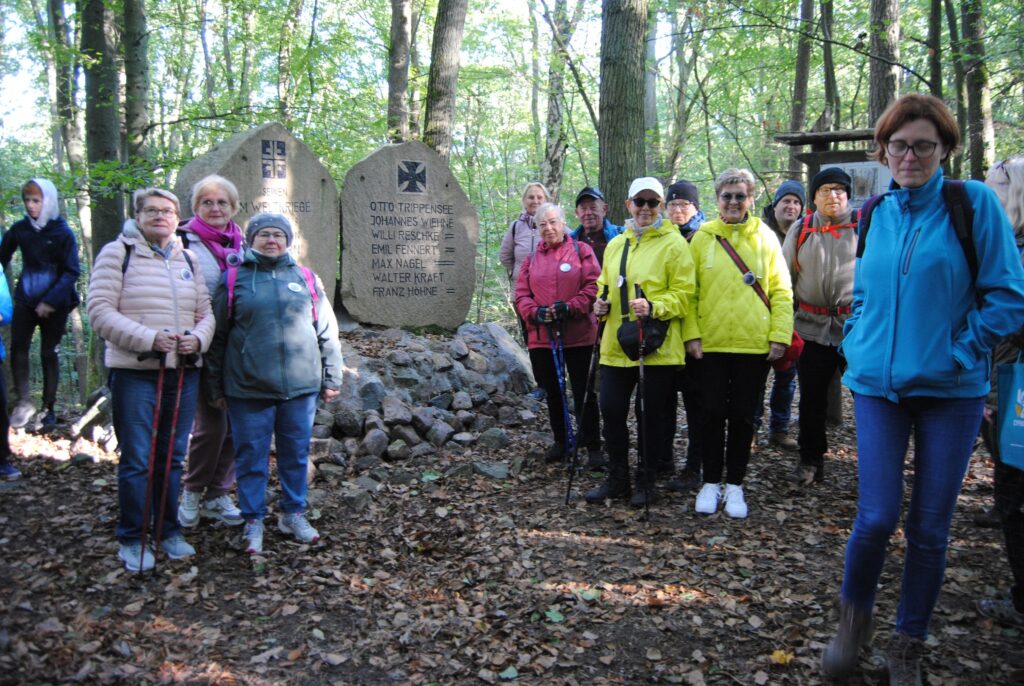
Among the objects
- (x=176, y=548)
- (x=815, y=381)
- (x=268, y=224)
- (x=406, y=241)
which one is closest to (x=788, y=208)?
(x=815, y=381)

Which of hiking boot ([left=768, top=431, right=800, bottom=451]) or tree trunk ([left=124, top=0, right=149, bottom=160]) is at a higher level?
A: tree trunk ([left=124, top=0, right=149, bottom=160])

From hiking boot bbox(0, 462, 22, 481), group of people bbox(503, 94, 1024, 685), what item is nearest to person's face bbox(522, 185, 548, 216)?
group of people bbox(503, 94, 1024, 685)

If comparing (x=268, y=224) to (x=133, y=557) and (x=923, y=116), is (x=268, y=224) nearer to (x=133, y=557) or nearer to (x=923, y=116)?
(x=133, y=557)

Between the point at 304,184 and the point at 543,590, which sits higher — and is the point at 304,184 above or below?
above

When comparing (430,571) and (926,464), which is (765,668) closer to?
(926,464)

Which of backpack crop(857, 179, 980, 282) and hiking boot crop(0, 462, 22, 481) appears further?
hiking boot crop(0, 462, 22, 481)

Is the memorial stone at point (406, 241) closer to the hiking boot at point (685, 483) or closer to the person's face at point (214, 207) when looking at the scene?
the person's face at point (214, 207)

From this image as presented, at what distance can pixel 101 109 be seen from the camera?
7703 millimetres

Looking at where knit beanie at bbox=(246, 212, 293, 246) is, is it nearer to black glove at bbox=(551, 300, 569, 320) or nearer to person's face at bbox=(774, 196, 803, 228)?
black glove at bbox=(551, 300, 569, 320)

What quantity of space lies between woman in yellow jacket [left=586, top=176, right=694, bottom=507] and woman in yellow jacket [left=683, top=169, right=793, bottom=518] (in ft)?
0.42

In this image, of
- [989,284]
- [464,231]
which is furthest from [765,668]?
[464,231]

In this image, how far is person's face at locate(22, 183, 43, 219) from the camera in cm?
581

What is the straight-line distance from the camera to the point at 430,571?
13.0 feet

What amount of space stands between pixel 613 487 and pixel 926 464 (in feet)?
7.87
